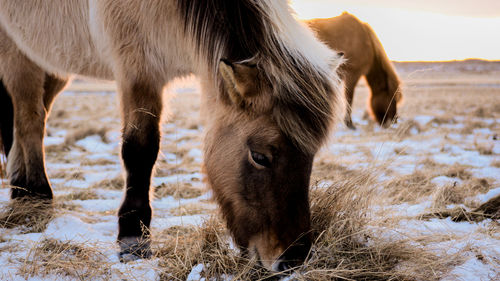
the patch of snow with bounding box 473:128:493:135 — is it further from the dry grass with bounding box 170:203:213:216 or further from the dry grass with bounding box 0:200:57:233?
the dry grass with bounding box 0:200:57:233

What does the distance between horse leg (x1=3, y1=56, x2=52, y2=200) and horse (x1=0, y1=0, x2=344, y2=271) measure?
1.45 ft

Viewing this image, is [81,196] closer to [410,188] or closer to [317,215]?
[317,215]

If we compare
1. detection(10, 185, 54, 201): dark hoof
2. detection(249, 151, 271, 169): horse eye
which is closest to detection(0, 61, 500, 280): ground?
detection(10, 185, 54, 201): dark hoof

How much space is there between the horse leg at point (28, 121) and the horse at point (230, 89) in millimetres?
443

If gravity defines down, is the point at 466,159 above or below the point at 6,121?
below

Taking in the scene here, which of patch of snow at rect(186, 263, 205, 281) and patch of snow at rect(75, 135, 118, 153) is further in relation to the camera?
patch of snow at rect(75, 135, 118, 153)

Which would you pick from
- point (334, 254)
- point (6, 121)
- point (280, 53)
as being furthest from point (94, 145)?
point (334, 254)

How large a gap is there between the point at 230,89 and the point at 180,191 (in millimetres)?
2096

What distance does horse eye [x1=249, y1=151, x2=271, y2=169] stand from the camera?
1732 mm

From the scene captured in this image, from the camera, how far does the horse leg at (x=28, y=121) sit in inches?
123

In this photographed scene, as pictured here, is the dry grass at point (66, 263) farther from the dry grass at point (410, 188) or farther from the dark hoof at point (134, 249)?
the dry grass at point (410, 188)

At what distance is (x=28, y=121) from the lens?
3.17 m

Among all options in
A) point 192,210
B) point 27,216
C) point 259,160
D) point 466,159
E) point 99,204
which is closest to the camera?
point 259,160

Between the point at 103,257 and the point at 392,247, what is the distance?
61.5 inches
